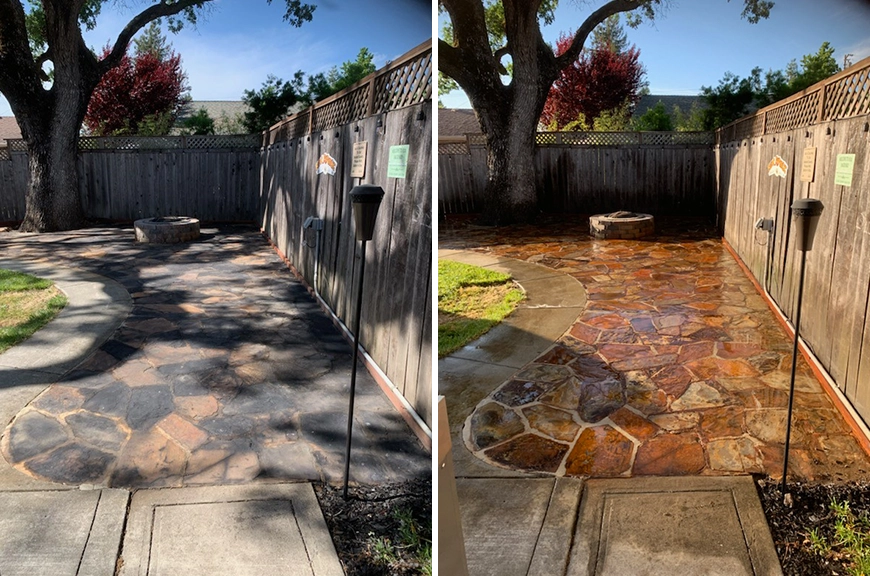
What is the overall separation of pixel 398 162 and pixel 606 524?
1.42 metres

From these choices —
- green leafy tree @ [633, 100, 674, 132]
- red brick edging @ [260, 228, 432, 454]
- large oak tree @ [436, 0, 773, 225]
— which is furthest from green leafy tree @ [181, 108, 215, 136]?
green leafy tree @ [633, 100, 674, 132]

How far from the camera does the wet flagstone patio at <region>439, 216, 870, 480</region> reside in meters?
2.58

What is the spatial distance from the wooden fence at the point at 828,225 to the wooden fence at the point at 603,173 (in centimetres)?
520

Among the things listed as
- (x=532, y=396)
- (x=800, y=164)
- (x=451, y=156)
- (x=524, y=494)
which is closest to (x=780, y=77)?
(x=451, y=156)

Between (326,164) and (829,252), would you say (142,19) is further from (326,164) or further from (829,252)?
(829,252)

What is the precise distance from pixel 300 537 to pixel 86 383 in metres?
0.61

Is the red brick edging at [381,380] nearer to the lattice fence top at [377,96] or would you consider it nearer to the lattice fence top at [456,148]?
the lattice fence top at [377,96]

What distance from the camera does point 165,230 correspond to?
1.82 metres

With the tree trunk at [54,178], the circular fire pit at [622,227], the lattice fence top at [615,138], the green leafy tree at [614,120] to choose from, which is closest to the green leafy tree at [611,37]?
the green leafy tree at [614,120]

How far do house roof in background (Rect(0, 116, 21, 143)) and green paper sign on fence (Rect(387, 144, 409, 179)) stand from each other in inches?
42.5

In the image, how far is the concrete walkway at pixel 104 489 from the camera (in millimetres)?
1055

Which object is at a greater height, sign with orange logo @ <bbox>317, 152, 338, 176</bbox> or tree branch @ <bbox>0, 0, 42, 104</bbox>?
tree branch @ <bbox>0, 0, 42, 104</bbox>

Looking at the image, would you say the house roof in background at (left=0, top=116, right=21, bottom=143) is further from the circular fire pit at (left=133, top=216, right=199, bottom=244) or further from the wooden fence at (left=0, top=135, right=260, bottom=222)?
the circular fire pit at (left=133, top=216, right=199, bottom=244)

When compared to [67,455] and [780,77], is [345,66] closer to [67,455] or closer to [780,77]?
[67,455]
